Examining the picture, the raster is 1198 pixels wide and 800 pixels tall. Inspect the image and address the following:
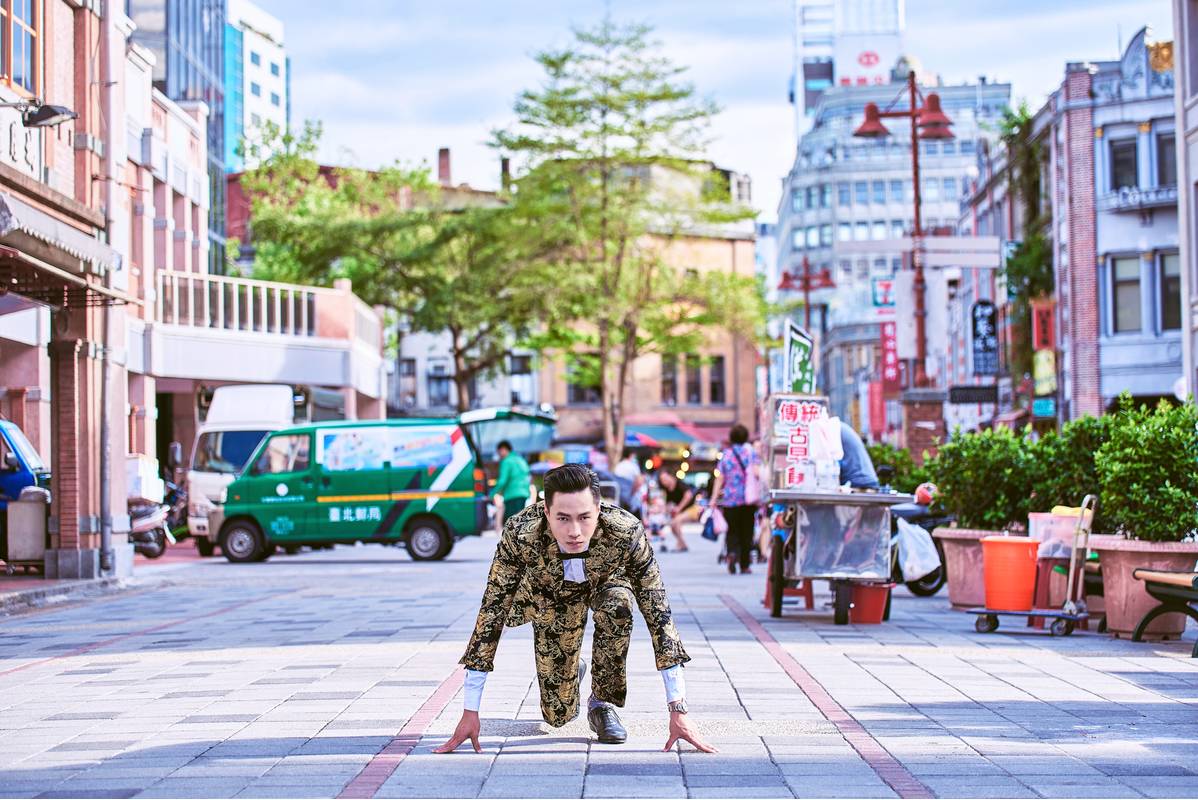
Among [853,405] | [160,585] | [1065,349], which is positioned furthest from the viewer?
[853,405]

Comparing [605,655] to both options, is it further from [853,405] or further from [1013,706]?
[853,405]

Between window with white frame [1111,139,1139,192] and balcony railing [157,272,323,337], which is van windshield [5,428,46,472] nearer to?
balcony railing [157,272,323,337]

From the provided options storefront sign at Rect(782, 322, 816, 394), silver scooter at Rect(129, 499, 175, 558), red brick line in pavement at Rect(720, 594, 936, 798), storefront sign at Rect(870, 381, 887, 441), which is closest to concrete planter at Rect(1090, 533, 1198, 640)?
red brick line in pavement at Rect(720, 594, 936, 798)

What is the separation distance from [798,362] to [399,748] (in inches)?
420

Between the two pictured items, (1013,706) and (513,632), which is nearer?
(1013,706)

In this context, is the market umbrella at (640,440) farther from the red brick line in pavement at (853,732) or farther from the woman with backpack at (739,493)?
the red brick line in pavement at (853,732)

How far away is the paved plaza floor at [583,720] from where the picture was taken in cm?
661

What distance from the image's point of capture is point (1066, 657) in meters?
11.6

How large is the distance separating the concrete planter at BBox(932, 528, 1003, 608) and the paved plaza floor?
853 mm

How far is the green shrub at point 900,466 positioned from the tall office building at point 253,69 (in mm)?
A: 87009

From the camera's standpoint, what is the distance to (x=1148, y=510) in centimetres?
1295

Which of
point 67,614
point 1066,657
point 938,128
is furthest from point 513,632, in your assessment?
point 938,128

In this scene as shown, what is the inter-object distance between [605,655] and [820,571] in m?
7.05

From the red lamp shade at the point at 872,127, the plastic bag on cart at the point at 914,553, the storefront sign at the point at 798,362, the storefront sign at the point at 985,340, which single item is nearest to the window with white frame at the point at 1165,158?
the storefront sign at the point at 985,340
